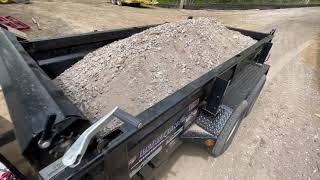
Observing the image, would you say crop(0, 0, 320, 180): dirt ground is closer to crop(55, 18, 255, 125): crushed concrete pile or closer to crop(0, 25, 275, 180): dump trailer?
crop(0, 25, 275, 180): dump trailer

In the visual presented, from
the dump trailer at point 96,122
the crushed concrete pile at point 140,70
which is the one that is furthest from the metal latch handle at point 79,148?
the crushed concrete pile at point 140,70

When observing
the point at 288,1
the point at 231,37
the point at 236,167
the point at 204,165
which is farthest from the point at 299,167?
the point at 288,1

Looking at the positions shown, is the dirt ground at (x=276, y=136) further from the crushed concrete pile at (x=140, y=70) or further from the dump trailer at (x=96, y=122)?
the crushed concrete pile at (x=140, y=70)

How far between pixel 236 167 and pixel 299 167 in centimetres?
83

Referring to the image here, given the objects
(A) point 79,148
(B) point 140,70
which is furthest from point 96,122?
(B) point 140,70

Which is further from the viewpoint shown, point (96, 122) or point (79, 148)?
point (96, 122)

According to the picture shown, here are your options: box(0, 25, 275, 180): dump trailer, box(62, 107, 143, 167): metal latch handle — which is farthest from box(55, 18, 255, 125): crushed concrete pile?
box(62, 107, 143, 167): metal latch handle

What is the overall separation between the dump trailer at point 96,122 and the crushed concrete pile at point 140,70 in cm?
31

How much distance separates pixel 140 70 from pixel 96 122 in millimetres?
1334

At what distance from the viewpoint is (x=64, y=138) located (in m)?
1.32

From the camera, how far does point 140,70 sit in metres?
2.56

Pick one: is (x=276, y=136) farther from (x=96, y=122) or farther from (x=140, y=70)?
(x=96, y=122)

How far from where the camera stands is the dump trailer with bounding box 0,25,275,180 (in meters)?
1.29

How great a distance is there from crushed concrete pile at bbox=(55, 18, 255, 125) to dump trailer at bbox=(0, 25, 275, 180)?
1.03ft
